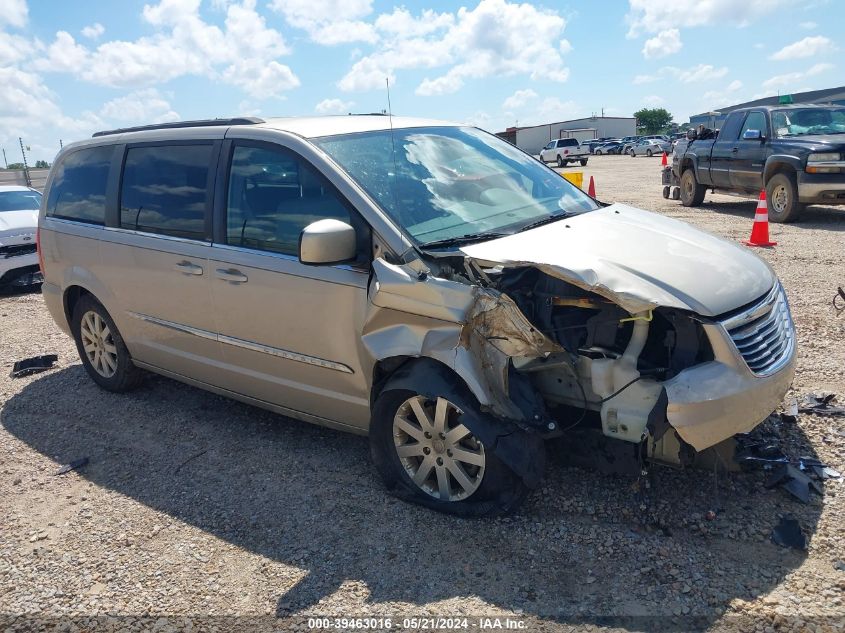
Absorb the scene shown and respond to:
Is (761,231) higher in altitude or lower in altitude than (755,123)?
lower

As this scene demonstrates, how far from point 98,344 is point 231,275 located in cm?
202

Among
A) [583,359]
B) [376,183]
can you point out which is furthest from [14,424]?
[583,359]

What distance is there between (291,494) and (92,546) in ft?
3.29

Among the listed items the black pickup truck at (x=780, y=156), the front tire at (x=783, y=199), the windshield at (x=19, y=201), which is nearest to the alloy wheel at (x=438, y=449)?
the windshield at (x=19, y=201)

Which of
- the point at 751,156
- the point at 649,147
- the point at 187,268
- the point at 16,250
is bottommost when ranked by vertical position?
the point at 16,250

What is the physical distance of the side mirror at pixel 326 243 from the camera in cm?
333

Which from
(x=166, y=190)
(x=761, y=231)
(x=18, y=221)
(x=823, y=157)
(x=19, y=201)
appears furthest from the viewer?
(x=19, y=201)

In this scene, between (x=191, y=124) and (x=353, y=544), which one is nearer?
(x=353, y=544)

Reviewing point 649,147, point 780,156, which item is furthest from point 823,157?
point 649,147

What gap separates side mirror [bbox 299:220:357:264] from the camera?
10.9ft

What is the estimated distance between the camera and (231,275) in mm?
4016

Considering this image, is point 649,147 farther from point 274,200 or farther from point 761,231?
point 274,200

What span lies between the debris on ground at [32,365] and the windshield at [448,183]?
13.2ft

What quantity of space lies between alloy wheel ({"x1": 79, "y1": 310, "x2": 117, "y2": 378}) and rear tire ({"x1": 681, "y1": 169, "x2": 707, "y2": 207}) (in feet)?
40.5
